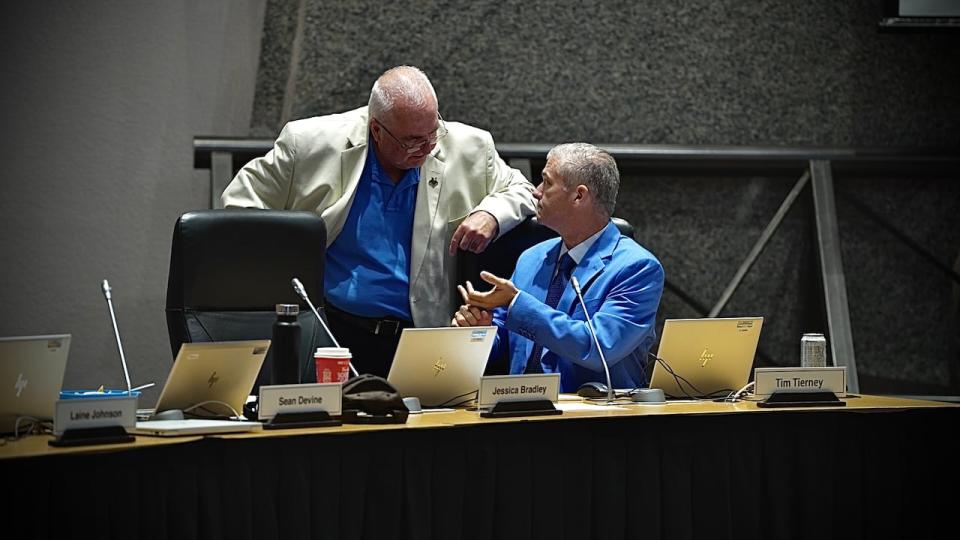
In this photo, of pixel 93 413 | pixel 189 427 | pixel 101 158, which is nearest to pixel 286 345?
pixel 189 427

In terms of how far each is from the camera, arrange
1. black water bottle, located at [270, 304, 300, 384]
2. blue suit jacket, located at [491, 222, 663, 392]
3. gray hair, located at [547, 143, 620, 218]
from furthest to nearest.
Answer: gray hair, located at [547, 143, 620, 218]
blue suit jacket, located at [491, 222, 663, 392]
black water bottle, located at [270, 304, 300, 384]

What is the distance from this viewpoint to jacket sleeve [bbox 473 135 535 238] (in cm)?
301

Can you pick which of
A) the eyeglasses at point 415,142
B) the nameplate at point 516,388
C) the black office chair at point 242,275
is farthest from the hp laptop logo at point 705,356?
the eyeglasses at point 415,142

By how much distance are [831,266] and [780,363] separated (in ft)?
1.44

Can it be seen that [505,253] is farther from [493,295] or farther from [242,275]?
[242,275]

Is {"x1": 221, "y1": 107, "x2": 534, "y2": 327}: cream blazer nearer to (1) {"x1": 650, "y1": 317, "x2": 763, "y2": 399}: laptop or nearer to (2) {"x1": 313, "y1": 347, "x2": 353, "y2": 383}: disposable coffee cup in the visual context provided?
(1) {"x1": 650, "y1": 317, "x2": 763, "y2": 399}: laptop

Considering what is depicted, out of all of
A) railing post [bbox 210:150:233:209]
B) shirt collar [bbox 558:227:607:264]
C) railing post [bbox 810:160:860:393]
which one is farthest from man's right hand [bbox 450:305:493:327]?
railing post [bbox 810:160:860:393]

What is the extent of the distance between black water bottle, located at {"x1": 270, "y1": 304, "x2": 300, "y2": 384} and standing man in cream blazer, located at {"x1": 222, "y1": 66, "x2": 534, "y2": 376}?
94 cm

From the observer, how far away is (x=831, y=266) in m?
4.25

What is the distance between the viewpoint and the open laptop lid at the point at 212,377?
1888 mm

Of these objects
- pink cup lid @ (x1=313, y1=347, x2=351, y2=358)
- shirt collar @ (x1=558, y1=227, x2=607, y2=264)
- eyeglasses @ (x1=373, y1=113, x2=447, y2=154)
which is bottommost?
pink cup lid @ (x1=313, y1=347, x2=351, y2=358)

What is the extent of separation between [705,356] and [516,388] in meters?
0.51

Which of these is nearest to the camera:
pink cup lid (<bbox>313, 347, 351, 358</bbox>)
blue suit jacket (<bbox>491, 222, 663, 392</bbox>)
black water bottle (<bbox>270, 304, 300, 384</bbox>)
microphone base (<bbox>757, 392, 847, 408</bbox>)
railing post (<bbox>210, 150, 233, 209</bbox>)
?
black water bottle (<bbox>270, 304, 300, 384</bbox>)

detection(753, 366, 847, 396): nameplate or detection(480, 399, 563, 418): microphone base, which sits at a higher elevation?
detection(753, 366, 847, 396): nameplate
